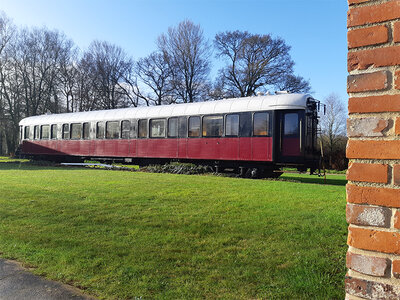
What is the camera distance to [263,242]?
4.19m

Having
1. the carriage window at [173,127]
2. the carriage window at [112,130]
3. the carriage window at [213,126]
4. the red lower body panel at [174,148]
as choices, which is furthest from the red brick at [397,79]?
the carriage window at [112,130]

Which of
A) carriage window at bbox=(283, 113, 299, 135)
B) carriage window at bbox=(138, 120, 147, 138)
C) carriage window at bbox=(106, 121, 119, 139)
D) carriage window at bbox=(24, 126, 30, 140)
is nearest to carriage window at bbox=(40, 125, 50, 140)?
carriage window at bbox=(24, 126, 30, 140)

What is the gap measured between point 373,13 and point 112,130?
1861 cm

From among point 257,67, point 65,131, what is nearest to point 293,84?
point 257,67

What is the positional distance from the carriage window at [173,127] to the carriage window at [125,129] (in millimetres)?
2942

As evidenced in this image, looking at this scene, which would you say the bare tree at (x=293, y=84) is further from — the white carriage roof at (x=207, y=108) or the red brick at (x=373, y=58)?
the red brick at (x=373, y=58)

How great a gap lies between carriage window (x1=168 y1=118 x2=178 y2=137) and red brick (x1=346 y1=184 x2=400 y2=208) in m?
14.7

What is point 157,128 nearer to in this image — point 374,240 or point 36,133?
point 36,133

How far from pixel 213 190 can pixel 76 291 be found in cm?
575

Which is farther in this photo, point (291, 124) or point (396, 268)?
point (291, 124)

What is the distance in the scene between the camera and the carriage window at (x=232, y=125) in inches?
555

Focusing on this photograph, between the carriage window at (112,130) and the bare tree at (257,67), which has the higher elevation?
the bare tree at (257,67)

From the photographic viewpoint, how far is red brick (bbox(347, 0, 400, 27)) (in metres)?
1.54

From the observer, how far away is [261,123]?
44.1ft
